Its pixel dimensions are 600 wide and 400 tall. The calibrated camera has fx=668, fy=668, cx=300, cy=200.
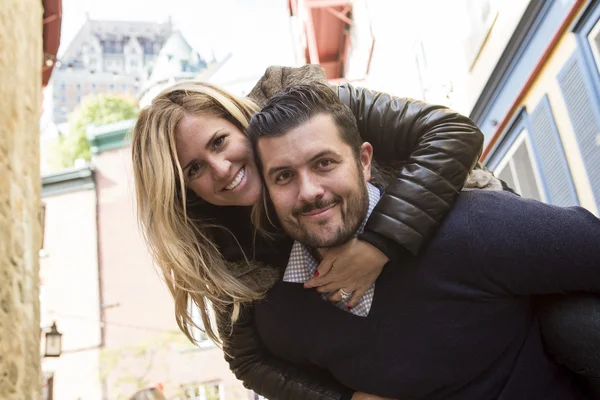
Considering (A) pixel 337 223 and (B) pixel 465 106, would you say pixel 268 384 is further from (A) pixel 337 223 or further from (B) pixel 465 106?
(B) pixel 465 106

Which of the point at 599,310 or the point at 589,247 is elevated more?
the point at 589,247

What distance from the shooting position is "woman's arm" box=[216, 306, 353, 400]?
2.38 m

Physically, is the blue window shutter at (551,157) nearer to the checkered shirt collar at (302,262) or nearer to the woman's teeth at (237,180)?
the checkered shirt collar at (302,262)

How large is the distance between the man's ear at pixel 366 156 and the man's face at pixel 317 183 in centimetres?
9

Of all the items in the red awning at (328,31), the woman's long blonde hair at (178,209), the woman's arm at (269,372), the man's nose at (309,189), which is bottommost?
the red awning at (328,31)

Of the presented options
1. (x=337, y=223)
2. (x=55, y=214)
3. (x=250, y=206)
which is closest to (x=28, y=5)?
(x=250, y=206)

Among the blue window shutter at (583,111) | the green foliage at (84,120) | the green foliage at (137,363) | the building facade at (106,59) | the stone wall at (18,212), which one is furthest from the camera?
the building facade at (106,59)

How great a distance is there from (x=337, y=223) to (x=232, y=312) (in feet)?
2.16

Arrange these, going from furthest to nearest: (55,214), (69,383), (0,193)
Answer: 1. (55,214)
2. (69,383)
3. (0,193)

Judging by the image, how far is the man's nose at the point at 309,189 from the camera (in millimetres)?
1992

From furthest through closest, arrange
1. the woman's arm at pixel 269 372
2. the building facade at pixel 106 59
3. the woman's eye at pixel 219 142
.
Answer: the building facade at pixel 106 59, the woman's eye at pixel 219 142, the woman's arm at pixel 269 372

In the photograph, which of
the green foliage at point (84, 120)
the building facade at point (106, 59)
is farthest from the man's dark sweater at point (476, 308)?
the building facade at point (106, 59)

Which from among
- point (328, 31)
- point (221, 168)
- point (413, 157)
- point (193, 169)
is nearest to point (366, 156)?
point (413, 157)

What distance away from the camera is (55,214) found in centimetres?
1912
